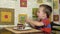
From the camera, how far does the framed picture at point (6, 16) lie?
4.33 ft

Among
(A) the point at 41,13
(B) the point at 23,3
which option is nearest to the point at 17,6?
(B) the point at 23,3

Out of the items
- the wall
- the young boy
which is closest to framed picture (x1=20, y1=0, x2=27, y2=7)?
the wall

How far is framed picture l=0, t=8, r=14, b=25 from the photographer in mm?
1320

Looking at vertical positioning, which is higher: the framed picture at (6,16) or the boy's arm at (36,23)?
the framed picture at (6,16)

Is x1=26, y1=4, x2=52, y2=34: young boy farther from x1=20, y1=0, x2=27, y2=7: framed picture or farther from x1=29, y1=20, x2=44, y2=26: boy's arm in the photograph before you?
x1=20, y1=0, x2=27, y2=7: framed picture

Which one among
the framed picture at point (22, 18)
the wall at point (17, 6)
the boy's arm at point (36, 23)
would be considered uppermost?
the wall at point (17, 6)

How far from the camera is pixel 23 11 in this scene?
1.39m

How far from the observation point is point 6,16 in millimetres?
1327

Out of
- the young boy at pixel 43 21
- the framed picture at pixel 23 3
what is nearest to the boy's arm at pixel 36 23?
the young boy at pixel 43 21

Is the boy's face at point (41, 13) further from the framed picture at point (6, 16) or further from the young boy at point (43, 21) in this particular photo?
the framed picture at point (6, 16)

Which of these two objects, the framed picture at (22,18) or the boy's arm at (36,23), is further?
the framed picture at (22,18)

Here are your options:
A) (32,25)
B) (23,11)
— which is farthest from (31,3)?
(32,25)

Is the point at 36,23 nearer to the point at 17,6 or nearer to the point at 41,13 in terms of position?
the point at 41,13

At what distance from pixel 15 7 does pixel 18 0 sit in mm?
73
